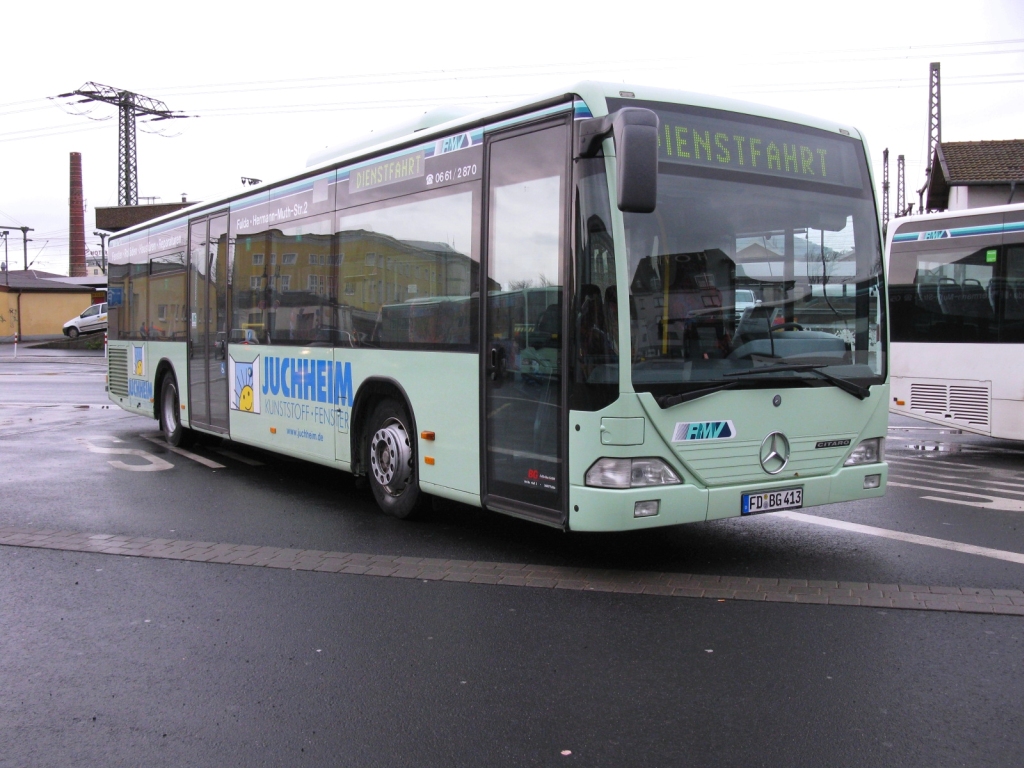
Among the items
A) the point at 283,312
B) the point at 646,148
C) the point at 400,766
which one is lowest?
the point at 400,766

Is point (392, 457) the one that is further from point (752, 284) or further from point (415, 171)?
point (752, 284)

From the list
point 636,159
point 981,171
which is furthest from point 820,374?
point 981,171

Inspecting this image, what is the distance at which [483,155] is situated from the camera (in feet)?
22.1

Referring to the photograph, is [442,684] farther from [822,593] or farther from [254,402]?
[254,402]

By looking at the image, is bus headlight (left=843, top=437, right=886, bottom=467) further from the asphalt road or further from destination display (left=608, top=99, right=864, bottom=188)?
destination display (left=608, top=99, right=864, bottom=188)

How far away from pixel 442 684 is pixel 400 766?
0.84 meters

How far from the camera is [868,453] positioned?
6855mm

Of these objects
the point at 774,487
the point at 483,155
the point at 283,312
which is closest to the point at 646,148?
the point at 483,155

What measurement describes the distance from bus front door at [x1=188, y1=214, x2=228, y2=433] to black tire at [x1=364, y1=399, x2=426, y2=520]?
3.51 m

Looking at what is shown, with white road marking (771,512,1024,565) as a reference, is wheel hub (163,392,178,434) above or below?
above

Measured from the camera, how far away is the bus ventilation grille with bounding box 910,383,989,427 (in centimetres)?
1215

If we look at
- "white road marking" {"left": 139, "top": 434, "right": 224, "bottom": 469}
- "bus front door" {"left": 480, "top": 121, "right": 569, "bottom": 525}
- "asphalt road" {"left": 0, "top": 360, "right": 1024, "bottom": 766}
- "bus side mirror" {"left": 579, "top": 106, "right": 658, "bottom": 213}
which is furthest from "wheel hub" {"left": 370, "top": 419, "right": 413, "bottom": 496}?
"white road marking" {"left": 139, "top": 434, "right": 224, "bottom": 469}

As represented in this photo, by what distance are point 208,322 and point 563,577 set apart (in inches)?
261

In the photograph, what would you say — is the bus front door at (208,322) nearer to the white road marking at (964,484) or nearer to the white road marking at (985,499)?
the white road marking at (985,499)
